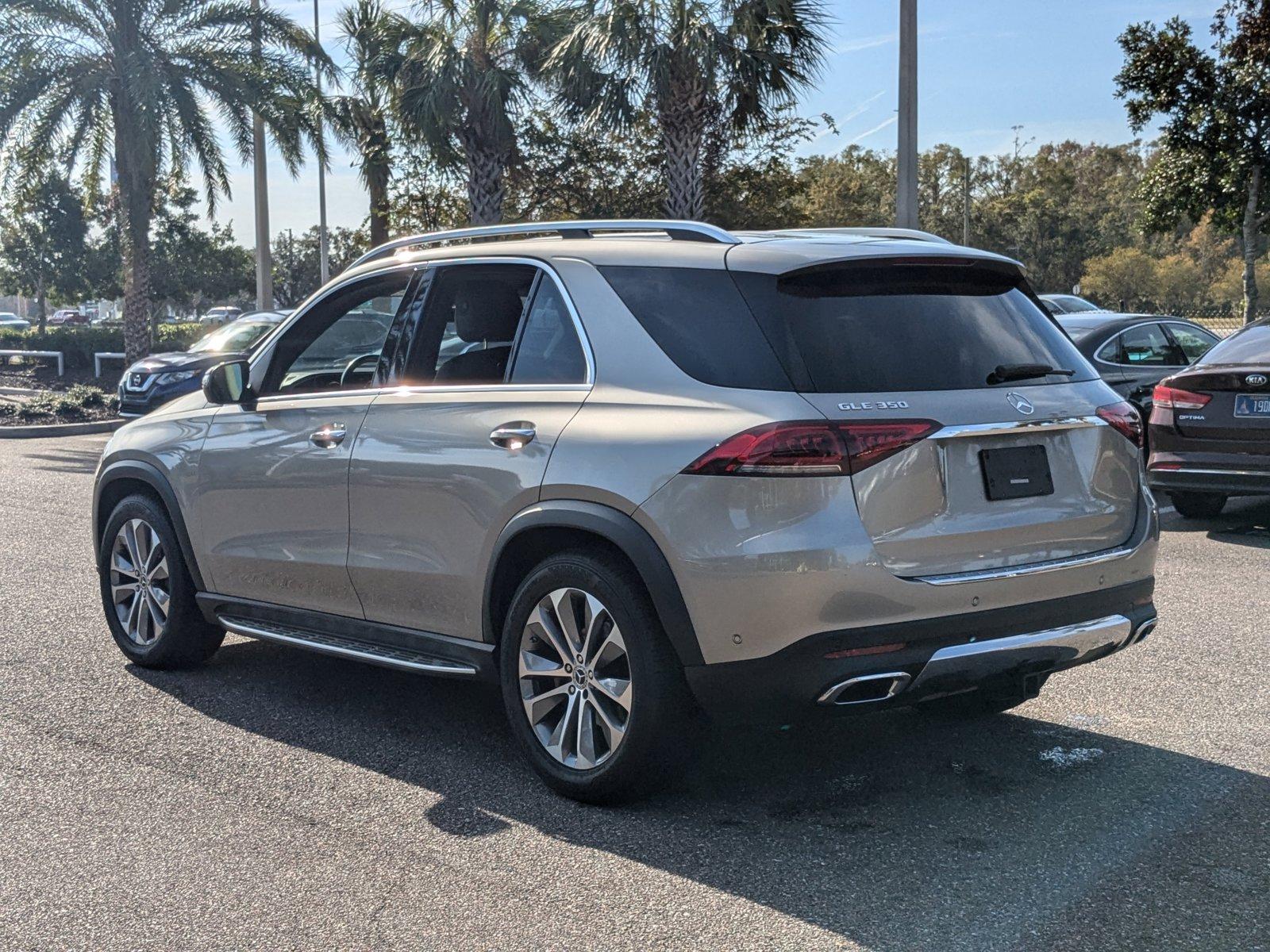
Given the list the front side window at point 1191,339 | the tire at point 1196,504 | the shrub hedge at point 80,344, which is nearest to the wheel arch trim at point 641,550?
the tire at point 1196,504

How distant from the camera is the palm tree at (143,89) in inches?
906

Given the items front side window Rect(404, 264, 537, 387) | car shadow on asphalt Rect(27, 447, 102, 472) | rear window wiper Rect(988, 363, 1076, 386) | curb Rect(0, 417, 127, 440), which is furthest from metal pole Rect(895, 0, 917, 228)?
curb Rect(0, 417, 127, 440)

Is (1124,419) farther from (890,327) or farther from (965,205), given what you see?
(965,205)

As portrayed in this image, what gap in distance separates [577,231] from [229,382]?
1.75m

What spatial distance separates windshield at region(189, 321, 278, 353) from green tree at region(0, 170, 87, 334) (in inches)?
1764

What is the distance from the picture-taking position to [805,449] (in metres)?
3.93

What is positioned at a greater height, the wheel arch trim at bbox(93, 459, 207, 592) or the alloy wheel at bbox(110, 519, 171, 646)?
the wheel arch trim at bbox(93, 459, 207, 592)

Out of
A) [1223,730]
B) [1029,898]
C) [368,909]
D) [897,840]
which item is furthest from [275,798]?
[1223,730]

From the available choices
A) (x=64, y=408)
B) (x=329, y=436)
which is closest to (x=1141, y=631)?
(x=329, y=436)

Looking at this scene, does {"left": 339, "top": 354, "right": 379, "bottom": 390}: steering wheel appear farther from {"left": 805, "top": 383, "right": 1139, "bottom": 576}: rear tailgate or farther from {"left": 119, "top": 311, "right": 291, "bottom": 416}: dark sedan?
{"left": 119, "top": 311, "right": 291, "bottom": 416}: dark sedan

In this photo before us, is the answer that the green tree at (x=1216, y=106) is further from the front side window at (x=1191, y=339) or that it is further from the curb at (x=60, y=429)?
the curb at (x=60, y=429)

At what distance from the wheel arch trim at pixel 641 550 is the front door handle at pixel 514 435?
0.82 ft

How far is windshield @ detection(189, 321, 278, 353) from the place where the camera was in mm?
19406

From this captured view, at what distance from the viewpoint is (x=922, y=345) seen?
426 centimetres
